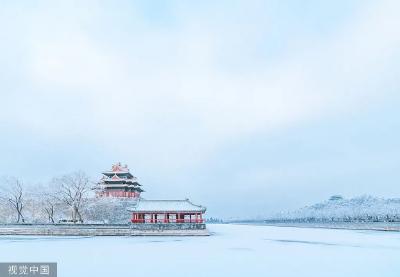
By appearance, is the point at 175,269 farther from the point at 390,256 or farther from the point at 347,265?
the point at 390,256

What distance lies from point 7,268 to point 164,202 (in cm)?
4064

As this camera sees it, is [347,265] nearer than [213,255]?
Yes

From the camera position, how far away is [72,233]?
5094cm

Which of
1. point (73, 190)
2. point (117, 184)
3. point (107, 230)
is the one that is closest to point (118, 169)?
point (117, 184)

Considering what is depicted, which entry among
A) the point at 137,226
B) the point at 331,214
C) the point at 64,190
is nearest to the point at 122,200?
the point at 64,190

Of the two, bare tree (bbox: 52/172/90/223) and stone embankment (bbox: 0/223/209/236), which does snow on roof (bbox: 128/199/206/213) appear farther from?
bare tree (bbox: 52/172/90/223)

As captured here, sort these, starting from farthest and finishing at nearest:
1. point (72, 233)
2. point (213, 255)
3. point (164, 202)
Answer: point (164, 202) < point (72, 233) < point (213, 255)

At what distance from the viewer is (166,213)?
179 ft

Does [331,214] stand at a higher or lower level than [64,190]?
Answer: lower

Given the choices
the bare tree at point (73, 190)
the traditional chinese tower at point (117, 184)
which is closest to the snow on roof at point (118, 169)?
the traditional chinese tower at point (117, 184)

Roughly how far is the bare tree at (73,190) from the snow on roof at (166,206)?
10.6m

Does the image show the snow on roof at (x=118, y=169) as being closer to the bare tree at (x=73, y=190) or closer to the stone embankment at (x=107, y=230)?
the bare tree at (x=73, y=190)

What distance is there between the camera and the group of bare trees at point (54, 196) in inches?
2391

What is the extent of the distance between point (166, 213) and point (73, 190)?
16945mm
